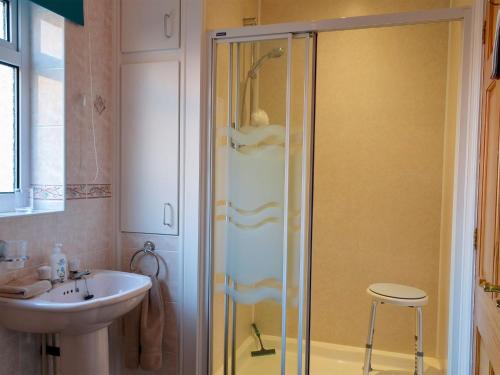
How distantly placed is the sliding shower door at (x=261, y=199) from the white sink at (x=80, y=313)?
556 millimetres

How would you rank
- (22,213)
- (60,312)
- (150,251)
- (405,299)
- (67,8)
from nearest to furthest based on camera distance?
(60,312), (22,213), (67,8), (150,251), (405,299)

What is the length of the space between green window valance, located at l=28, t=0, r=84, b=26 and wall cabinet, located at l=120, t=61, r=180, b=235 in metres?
0.33

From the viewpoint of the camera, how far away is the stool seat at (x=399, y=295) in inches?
88.5

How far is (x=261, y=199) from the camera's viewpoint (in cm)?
195

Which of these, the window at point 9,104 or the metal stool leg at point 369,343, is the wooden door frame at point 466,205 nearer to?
the metal stool leg at point 369,343

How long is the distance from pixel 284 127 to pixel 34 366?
61.4 inches

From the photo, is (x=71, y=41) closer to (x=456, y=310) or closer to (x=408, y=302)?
(x=456, y=310)

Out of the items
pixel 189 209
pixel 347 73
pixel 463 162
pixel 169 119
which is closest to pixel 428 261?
pixel 463 162

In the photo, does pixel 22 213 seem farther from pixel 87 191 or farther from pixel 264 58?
pixel 264 58

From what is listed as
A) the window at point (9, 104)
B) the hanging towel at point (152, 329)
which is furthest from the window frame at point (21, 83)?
the hanging towel at point (152, 329)

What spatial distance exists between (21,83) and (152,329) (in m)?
1.33

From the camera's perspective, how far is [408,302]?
2242mm

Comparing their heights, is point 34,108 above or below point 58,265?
above

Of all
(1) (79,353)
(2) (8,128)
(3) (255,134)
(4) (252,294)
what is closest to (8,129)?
(2) (8,128)
